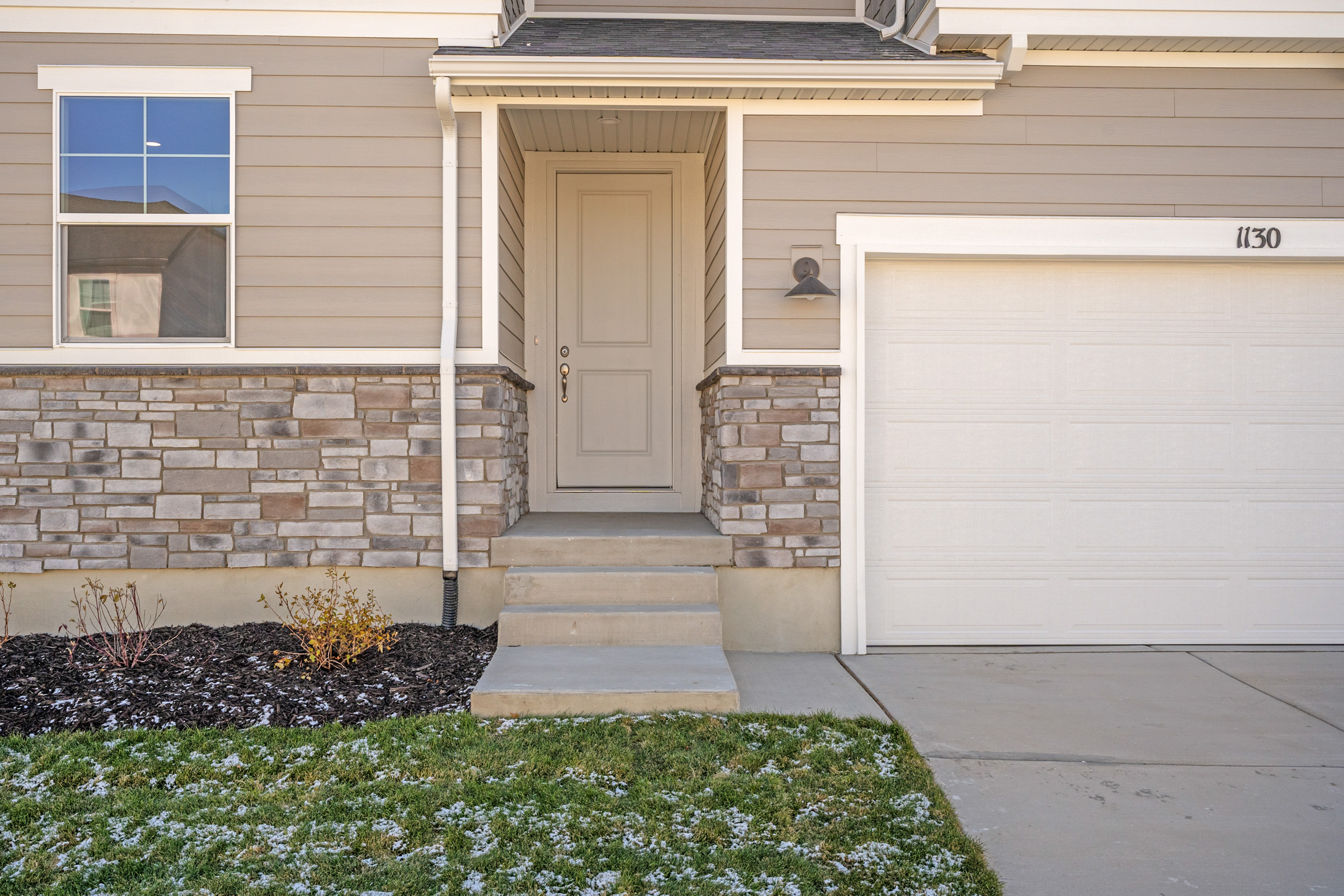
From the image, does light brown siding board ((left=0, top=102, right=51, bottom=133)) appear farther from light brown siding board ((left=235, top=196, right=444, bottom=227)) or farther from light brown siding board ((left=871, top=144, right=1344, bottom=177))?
light brown siding board ((left=871, top=144, right=1344, bottom=177))

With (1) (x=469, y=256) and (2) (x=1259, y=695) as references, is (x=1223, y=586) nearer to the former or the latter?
(2) (x=1259, y=695)

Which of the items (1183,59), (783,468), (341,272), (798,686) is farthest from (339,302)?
(1183,59)

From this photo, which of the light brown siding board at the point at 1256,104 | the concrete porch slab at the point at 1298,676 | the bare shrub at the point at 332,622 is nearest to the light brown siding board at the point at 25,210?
the bare shrub at the point at 332,622

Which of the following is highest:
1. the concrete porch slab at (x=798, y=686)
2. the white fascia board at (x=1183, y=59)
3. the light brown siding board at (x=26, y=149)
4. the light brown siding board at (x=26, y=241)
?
the white fascia board at (x=1183, y=59)

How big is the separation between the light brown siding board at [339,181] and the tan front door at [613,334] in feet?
4.23

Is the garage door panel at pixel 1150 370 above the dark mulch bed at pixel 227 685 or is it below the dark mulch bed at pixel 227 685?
above

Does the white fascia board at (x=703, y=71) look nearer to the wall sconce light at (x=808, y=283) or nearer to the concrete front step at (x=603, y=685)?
the wall sconce light at (x=808, y=283)

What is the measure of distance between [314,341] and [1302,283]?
17.6 ft

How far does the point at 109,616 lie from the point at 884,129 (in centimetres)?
479

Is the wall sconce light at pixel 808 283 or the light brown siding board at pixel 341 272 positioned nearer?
the wall sconce light at pixel 808 283

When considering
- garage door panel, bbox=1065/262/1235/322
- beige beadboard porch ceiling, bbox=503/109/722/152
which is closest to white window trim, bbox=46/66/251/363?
beige beadboard porch ceiling, bbox=503/109/722/152

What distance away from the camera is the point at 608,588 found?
14.7 ft

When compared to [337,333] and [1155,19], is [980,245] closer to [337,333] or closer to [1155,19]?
[1155,19]

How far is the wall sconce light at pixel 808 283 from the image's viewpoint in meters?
4.59
